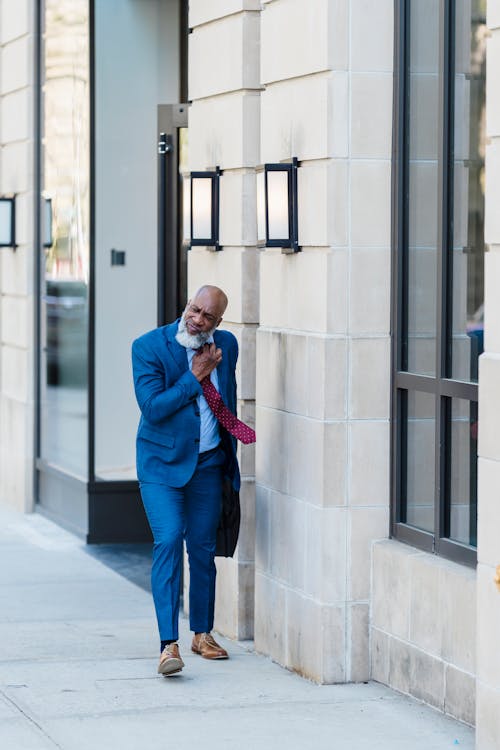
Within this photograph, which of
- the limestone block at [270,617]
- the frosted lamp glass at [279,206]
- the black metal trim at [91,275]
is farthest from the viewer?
the black metal trim at [91,275]

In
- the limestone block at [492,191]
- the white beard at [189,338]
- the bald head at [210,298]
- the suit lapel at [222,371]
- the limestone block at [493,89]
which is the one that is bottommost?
the suit lapel at [222,371]

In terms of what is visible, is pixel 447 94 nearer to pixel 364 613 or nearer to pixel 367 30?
pixel 367 30

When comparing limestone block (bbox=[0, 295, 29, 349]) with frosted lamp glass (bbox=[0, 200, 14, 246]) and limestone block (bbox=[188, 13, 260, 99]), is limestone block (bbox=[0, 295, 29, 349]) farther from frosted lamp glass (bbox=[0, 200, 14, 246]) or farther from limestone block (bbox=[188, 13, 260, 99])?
limestone block (bbox=[188, 13, 260, 99])

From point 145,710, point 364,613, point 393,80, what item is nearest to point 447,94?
point 393,80

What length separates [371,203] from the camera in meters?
7.84

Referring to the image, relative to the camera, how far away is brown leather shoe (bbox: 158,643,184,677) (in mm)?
7832

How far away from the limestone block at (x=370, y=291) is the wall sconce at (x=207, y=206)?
1.43 metres

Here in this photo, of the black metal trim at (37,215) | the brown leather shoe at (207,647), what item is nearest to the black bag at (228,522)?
the brown leather shoe at (207,647)

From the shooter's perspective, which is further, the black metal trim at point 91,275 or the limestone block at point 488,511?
the black metal trim at point 91,275

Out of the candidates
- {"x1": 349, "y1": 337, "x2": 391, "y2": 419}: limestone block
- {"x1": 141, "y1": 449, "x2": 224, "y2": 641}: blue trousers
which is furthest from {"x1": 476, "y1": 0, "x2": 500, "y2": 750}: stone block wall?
{"x1": 141, "y1": 449, "x2": 224, "y2": 641}: blue trousers

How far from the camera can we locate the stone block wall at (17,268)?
1359cm

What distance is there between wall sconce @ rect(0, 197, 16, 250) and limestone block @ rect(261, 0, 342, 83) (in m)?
5.80

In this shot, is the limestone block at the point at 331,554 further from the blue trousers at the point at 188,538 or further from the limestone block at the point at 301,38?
the limestone block at the point at 301,38

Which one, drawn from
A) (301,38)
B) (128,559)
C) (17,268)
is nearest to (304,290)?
(301,38)
